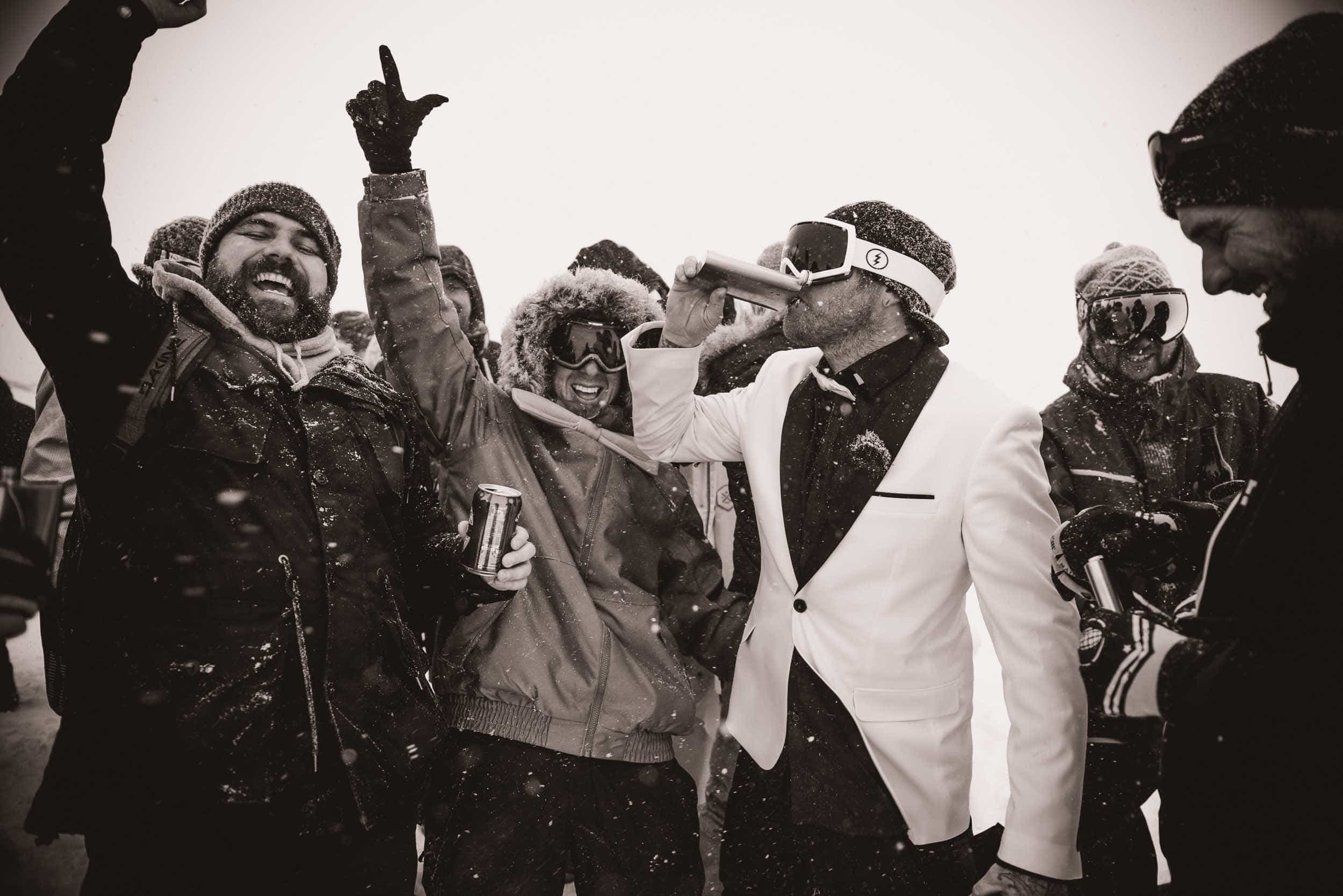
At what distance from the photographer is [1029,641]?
1911mm

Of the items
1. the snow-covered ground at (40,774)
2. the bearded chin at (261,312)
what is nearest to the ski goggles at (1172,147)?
the bearded chin at (261,312)

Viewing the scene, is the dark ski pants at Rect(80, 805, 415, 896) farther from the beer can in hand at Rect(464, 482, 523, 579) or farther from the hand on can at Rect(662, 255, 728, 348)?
the hand on can at Rect(662, 255, 728, 348)

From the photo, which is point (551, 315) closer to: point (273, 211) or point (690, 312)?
point (690, 312)

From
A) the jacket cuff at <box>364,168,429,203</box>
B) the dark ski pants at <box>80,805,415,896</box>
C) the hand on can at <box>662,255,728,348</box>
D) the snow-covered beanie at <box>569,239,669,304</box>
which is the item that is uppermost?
the jacket cuff at <box>364,168,429,203</box>

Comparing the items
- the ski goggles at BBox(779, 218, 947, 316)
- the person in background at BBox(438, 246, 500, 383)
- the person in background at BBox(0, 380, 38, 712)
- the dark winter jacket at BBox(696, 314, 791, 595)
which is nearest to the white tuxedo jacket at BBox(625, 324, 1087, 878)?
the ski goggles at BBox(779, 218, 947, 316)

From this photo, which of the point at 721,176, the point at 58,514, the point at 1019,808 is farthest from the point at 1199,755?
the point at 721,176

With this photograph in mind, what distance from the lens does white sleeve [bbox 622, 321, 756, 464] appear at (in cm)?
256

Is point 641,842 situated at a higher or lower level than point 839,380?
lower

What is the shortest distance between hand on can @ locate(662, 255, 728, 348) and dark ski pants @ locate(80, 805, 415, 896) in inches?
73.5

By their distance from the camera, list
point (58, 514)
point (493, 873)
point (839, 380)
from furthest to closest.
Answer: point (839, 380), point (493, 873), point (58, 514)

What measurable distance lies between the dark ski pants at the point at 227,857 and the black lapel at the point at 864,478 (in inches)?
62.6

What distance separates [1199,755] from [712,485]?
262 centimetres

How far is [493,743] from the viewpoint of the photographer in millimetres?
2461

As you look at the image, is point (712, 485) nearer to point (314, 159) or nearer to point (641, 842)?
point (641, 842)
